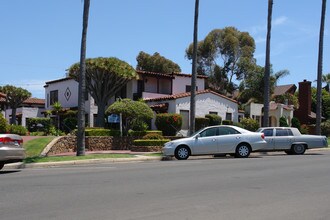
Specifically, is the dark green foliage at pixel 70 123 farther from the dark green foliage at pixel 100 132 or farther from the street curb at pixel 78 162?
the street curb at pixel 78 162

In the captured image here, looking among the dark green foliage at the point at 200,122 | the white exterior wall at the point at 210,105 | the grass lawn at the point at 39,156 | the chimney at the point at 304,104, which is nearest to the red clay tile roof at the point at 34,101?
the white exterior wall at the point at 210,105

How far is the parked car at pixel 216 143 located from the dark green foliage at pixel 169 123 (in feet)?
35.1

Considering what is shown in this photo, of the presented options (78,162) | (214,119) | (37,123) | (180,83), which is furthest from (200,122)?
A: (37,123)

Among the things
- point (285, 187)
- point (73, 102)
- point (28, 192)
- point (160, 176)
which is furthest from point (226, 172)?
point (73, 102)

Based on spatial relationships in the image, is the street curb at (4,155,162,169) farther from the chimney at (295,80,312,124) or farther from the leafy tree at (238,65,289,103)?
the chimney at (295,80,312,124)

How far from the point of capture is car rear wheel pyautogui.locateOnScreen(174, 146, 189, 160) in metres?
19.7

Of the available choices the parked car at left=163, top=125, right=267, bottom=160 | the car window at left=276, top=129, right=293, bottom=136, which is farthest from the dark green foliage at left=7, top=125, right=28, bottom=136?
the car window at left=276, top=129, right=293, bottom=136

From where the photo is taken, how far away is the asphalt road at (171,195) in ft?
24.6

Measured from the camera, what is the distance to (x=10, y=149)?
565 inches

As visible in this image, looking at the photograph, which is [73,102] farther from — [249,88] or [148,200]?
[148,200]

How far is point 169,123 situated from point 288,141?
10.1m

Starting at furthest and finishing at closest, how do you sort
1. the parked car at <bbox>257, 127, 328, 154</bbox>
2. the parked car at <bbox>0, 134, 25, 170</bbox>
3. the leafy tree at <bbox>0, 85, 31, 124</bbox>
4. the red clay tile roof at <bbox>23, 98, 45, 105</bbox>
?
the red clay tile roof at <bbox>23, 98, 45, 105</bbox>
the leafy tree at <bbox>0, 85, 31, 124</bbox>
the parked car at <bbox>257, 127, 328, 154</bbox>
the parked car at <bbox>0, 134, 25, 170</bbox>

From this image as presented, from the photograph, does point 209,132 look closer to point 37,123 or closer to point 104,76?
point 104,76

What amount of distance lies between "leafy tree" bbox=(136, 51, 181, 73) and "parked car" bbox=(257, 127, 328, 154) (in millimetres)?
38346
